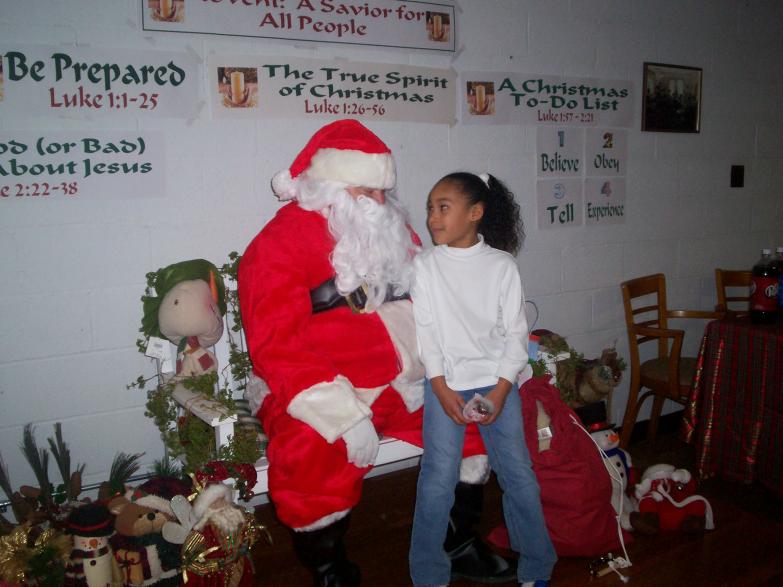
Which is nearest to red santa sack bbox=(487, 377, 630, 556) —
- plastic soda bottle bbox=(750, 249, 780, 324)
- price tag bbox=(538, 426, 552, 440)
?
price tag bbox=(538, 426, 552, 440)

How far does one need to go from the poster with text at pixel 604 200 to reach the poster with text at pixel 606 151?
0.04 m

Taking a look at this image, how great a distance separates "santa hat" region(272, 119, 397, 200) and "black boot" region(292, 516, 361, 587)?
0.94m

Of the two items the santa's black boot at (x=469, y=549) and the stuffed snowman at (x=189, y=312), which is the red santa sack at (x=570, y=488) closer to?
the santa's black boot at (x=469, y=549)

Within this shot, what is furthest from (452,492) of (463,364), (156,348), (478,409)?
(156,348)

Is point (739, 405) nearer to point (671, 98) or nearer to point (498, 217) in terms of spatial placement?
point (498, 217)

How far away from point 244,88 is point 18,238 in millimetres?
902

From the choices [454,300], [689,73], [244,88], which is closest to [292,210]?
[454,300]

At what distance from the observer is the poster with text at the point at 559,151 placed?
2.70 metres

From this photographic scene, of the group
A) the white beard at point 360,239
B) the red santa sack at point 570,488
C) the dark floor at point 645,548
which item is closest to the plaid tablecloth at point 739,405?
the dark floor at point 645,548

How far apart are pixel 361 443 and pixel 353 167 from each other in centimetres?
76

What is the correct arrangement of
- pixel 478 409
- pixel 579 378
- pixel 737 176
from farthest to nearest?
pixel 737 176 < pixel 579 378 < pixel 478 409

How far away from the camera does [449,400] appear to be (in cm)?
160

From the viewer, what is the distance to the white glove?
1.49m

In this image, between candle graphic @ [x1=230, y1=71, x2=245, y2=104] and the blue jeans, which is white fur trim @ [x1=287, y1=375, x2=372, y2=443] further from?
candle graphic @ [x1=230, y1=71, x2=245, y2=104]
